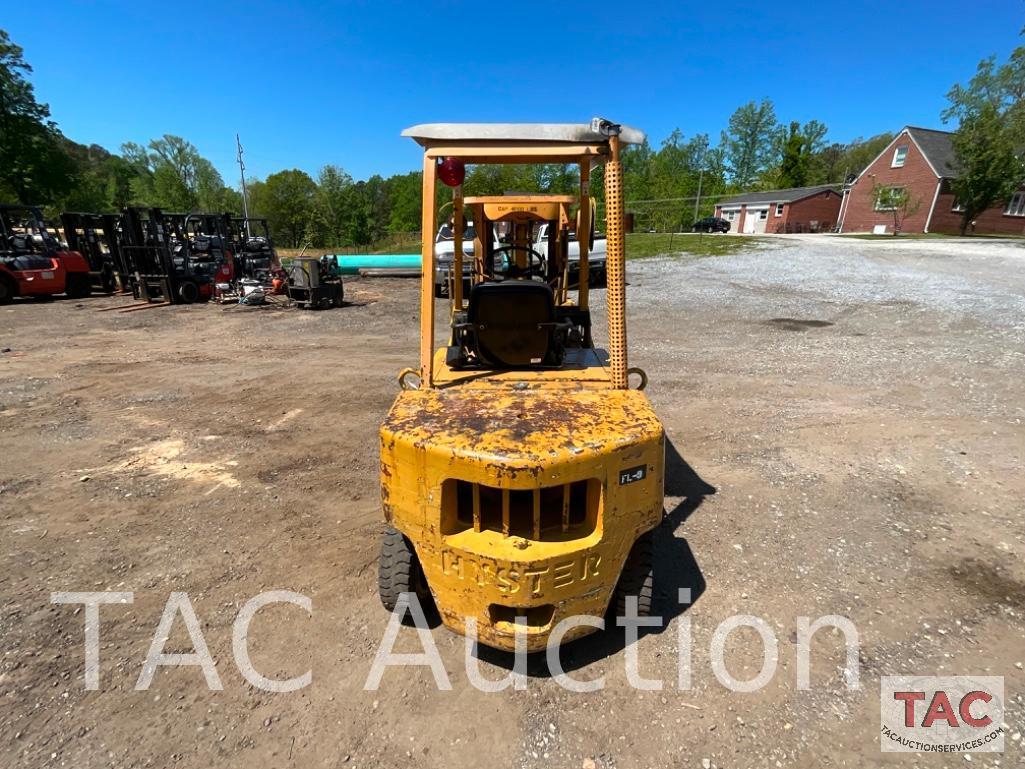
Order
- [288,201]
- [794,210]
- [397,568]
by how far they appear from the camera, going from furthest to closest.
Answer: [288,201], [794,210], [397,568]

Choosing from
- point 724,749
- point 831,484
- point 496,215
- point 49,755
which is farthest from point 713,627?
point 496,215

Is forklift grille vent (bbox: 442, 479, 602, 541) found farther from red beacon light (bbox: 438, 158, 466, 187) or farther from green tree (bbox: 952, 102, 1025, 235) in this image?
green tree (bbox: 952, 102, 1025, 235)

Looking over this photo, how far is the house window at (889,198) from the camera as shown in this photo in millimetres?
34500

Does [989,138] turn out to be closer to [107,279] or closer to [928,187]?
[928,187]

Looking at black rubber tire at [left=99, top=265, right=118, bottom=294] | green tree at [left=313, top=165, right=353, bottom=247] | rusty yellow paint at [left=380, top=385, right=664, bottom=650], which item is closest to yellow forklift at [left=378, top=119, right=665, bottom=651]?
rusty yellow paint at [left=380, top=385, right=664, bottom=650]

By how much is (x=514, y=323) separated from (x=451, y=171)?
3.27 ft

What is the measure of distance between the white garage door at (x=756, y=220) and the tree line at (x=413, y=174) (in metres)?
4.88

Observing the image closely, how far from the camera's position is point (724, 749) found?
2.16m

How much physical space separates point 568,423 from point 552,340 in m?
1.11

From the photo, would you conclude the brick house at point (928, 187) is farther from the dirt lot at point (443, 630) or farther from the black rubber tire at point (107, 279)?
the black rubber tire at point (107, 279)

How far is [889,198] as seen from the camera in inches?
1373

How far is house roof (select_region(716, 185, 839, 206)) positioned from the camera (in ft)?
138

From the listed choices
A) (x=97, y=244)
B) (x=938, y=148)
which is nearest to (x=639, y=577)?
(x=97, y=244)

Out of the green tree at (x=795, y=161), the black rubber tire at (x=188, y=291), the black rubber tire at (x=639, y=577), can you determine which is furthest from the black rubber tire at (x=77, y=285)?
the green tree at (x=795, y=161)
